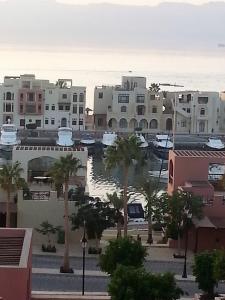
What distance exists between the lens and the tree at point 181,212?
2894 centimetres

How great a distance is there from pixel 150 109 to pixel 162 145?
588cm

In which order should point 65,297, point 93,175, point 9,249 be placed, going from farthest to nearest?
1. point 93,175
2. point 65,297
3. point 9,249

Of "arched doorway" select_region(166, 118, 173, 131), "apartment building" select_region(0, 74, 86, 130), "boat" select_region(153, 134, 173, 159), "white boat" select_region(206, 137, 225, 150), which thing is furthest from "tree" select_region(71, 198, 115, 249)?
"arched doorway" select_region(166, 118, 173, 131)

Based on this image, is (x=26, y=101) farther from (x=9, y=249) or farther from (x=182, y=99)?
(x=9, y=249)

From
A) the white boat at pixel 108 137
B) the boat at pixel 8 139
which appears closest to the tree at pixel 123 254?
the boat at pixel 8 139

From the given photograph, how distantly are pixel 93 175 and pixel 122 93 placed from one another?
16285 millimetres

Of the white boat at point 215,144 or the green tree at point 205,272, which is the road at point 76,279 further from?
the white boat at point 215,144

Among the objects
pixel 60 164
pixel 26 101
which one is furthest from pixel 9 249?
pixel 26 101

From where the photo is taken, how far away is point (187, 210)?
2920 cm

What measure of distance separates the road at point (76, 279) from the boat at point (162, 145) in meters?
39.4

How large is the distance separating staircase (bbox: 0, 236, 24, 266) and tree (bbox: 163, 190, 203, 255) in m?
10.4

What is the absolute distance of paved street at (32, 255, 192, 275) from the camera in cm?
2708

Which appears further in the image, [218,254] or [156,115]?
[156,115]

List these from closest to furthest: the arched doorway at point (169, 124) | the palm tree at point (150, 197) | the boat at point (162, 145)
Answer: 1. the palm tree at point (150, 197)
2. the boat at point (162, 145)
3. the arched doorway at point (169, 124)
